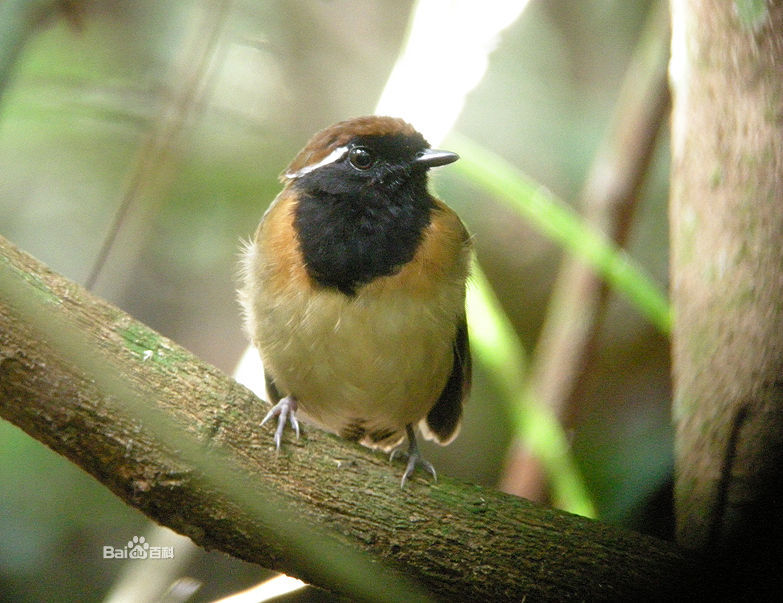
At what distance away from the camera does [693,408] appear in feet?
9.16

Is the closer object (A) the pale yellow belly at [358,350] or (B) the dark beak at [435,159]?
(A) the pale yellow belly at [358,350]

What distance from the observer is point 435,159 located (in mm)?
3070

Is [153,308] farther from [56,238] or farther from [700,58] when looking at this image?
[700,58]

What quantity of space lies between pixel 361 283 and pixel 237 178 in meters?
2.63

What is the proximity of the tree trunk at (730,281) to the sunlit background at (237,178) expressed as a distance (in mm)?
1037

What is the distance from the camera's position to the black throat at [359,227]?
9.27ft

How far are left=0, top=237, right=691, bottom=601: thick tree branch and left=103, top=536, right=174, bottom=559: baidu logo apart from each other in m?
1.02

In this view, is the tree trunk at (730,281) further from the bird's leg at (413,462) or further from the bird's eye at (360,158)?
the bird's eye at (360,158)

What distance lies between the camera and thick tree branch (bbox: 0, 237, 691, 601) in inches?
80.7

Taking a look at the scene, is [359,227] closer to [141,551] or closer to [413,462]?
[413,462]

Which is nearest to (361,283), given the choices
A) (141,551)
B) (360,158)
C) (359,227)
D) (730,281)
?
(359,227)

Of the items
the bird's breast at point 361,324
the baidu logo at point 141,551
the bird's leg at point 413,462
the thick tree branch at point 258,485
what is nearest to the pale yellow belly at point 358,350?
the bird's breast at point 361,324

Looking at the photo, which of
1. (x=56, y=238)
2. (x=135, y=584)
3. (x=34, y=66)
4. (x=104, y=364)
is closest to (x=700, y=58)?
(x=104, y=364)

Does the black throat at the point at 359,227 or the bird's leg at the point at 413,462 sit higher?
the black throat at the point at 359,227
